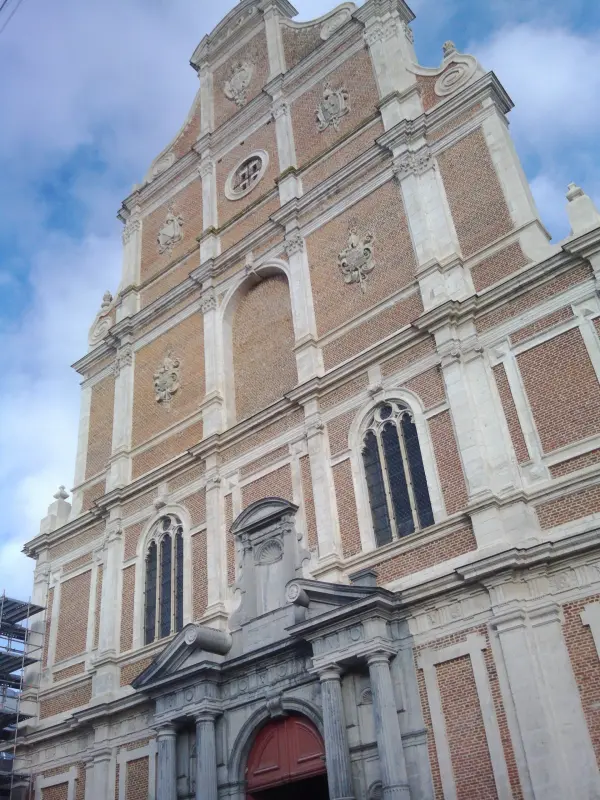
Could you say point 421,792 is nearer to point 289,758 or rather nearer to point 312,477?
point 289,758

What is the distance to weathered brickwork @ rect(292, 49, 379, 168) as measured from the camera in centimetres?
2023

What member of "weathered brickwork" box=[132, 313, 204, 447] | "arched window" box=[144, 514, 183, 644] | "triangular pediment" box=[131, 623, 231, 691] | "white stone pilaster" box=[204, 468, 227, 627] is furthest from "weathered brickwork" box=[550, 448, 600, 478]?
"weathered brickwork" box=[132, 313, 204, 447]

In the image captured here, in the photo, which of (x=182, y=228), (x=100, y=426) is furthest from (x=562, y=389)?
(x=182, y=228)

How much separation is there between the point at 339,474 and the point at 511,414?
3.67m

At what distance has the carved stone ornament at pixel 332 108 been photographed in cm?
2073

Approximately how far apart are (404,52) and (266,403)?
30.6 feet

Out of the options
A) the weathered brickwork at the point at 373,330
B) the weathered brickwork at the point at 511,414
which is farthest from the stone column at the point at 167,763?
the weathered brickwork at the point at 511,414

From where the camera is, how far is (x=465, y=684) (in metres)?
12.4

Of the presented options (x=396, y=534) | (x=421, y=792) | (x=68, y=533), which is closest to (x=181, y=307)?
(x=68, y=533)

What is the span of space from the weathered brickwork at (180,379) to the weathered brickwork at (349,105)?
535cm

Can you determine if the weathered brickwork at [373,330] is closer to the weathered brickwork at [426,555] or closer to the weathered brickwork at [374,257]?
the weathered brickwork at [374,257]

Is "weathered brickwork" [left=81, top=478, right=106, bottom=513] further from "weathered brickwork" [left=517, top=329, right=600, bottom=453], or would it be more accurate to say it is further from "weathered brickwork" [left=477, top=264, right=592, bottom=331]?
"weathered brickwork" [left=517, top=329, right=600, bottom=453]

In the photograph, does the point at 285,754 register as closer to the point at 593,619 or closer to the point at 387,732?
the point at 387,732

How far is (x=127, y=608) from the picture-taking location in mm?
18719
